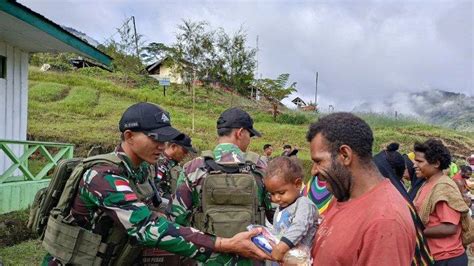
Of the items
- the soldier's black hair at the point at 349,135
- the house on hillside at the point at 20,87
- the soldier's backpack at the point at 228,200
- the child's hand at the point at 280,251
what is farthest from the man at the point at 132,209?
the house on hillside at the point at 20,87

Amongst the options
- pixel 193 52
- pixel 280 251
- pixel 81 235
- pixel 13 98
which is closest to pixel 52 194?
pixel 81 235

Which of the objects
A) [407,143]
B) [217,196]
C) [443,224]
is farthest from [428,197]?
[407,143]

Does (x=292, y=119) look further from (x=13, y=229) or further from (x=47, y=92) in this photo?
(x=13, y=229)

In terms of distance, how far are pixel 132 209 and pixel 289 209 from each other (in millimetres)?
1039

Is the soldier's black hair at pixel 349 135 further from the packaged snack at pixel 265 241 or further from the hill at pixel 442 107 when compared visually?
the hill at pixel 442 107

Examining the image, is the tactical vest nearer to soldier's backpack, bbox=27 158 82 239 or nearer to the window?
soldier's backpack, bbox=27 158 82 239

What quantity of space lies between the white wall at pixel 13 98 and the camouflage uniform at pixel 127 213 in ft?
21.9

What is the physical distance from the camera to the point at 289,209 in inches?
117

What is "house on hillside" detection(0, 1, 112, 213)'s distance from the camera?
706 centimetres

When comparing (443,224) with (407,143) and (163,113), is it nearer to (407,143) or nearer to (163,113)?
(163,113)

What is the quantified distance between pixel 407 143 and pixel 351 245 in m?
18.8

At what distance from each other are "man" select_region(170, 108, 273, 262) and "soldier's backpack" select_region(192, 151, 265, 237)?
0.07ft

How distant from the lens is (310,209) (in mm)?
2893


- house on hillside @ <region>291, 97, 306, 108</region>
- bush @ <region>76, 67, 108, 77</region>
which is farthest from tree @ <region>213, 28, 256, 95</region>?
house on hillside @ <region>291, 97, 306, 108</region>
